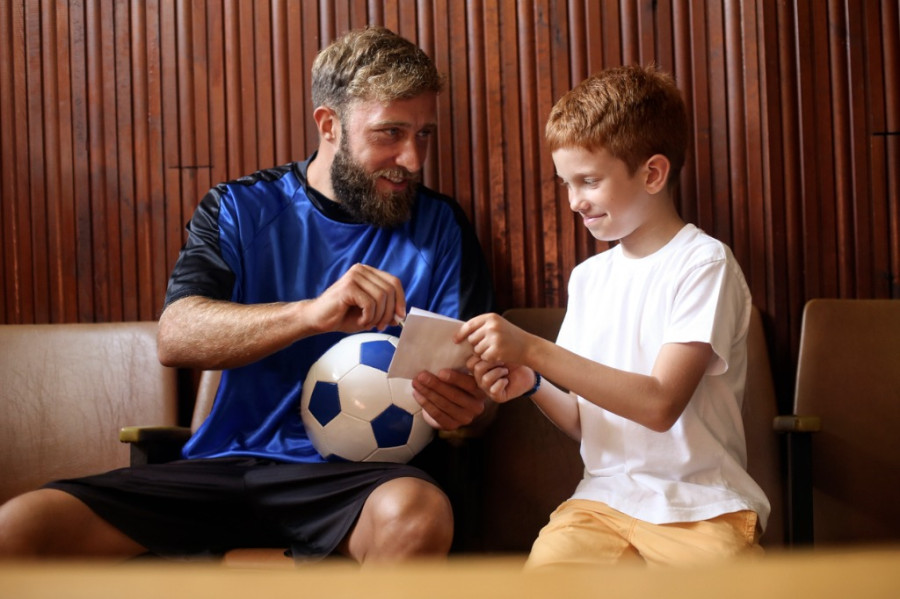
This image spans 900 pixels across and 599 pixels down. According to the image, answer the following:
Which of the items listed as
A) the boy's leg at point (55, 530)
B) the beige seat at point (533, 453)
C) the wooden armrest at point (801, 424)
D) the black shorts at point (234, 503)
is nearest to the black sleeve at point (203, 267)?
the black shorts at point (234, 503)

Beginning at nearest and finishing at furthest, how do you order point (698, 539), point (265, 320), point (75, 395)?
point (698, 539), point (265, 320), point (75, 395)

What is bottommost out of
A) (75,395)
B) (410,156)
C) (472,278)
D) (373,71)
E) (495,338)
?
(75,395)

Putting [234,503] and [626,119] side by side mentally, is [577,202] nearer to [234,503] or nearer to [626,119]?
[626,119]

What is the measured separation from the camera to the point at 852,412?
2.60m

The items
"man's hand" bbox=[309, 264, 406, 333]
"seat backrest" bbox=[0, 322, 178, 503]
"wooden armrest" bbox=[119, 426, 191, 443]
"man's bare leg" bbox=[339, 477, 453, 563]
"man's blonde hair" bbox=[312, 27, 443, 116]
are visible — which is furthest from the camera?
"seat backrest" bbox=[0, 322, 178, 503]

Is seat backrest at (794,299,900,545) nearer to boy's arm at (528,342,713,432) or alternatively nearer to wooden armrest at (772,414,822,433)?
wooden armrest at (772,414,822,433)

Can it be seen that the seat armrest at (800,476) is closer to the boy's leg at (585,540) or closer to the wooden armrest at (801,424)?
the wooden armrest at (801,424)

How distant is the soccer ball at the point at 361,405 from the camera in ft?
6.65

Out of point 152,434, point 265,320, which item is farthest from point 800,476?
point 152,434

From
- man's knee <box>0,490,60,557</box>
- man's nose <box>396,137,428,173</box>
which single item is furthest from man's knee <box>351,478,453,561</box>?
man's nose <box>396,137,428,173</box>

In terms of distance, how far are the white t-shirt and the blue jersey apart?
529mm

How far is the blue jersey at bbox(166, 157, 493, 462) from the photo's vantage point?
2340 millimetres

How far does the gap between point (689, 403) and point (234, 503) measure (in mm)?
1156

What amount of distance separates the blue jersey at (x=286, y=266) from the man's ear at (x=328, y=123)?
12cm
